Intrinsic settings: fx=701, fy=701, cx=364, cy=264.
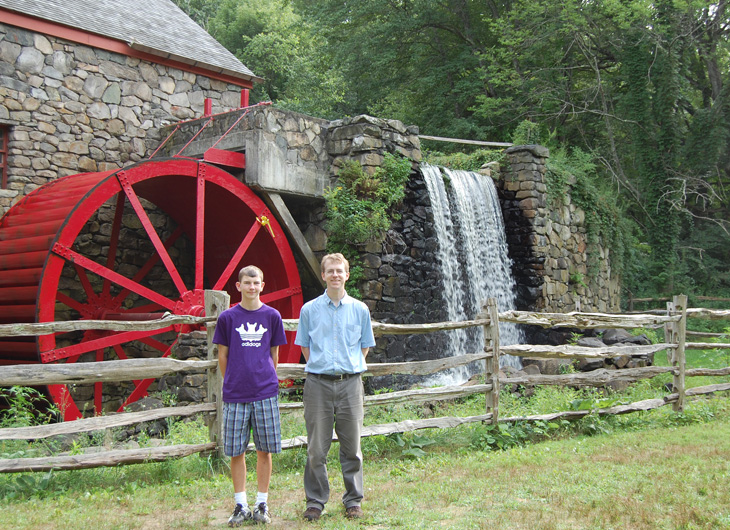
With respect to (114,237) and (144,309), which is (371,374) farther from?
(144,309)

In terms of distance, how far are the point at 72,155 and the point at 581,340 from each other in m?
7.51

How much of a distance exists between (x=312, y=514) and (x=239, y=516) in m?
0.37

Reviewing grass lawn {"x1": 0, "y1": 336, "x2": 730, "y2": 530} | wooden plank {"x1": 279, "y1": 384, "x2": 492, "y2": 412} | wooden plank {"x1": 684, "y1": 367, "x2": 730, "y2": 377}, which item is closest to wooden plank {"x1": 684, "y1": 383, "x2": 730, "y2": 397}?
wooden plank {"x1": 684, "y1": 367, "x2": 730, "y2": 377}

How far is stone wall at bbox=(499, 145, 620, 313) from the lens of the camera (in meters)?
11.8

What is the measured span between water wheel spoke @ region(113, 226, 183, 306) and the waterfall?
12.1 ft

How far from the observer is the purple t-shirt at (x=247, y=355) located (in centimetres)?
366

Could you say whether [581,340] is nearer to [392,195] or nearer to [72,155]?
[392,195]

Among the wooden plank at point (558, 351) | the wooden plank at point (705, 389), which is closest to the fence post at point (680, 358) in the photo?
the wooden plank at point (705, 389)

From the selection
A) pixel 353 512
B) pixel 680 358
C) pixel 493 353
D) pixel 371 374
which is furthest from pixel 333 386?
pixel 680 358

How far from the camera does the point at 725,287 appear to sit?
750 inches

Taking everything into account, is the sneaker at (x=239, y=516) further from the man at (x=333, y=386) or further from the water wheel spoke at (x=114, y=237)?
the water wheel spoke at (x=114, y=237)

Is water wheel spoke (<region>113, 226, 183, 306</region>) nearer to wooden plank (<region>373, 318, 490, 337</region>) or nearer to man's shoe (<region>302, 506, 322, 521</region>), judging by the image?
wooden plank (<region>373, 318, 490, 337</region>)

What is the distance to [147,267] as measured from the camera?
32.2 feet

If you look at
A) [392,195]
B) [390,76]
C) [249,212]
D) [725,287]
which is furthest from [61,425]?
[725,287]
